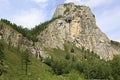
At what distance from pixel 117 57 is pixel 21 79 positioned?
57.3 metres

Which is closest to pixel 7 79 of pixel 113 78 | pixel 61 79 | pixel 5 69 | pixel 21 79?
pixel 21 79

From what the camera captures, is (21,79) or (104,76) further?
(104,76)

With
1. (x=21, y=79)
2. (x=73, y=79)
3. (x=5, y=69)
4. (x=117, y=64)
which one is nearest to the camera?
(x=73, y=79)

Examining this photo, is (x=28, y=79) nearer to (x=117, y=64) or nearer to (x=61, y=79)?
(x=61, y=79)

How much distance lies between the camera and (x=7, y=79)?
163 metres

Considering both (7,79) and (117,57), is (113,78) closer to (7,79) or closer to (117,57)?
(117,57)

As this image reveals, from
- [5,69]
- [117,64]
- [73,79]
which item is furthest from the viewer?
[5,69]

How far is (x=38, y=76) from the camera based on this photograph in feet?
654

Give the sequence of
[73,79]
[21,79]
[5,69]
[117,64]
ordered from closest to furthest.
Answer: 1. [73,79]
2. [117,64]
3. [21,79]
4. [5,69]

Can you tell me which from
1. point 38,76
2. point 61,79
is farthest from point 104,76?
point 38,76

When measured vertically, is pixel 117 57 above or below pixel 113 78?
above

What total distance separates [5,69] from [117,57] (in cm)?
7239

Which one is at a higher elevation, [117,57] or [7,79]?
[117,57]

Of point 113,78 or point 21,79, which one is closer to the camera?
point 113,78
